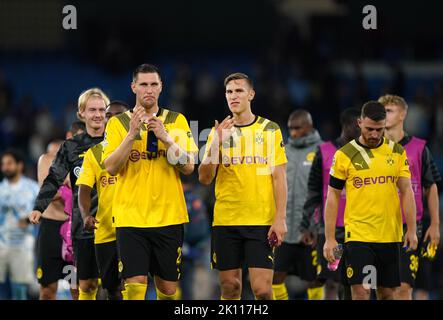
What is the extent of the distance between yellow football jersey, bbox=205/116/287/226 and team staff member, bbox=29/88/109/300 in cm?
140

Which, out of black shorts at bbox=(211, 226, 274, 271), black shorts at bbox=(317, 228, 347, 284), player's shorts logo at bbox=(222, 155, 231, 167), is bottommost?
black shorts at bbox=(317, 228, 347, 284)

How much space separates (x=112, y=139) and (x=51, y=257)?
2.62 metres

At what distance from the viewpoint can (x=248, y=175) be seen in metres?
9.57

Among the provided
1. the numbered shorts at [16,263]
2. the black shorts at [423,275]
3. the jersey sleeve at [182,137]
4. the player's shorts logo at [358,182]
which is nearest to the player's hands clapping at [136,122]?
the jersey sleeve at [182,137]

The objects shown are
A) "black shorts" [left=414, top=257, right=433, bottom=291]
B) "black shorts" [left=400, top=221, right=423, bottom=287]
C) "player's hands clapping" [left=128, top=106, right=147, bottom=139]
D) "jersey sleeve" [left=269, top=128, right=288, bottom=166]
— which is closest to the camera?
"player's hands clapping" [left=128, top=106, right=147, bottom=139]

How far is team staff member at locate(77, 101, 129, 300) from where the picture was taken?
9.84 metres

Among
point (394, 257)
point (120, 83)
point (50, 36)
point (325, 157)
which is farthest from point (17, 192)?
point (50, 36)

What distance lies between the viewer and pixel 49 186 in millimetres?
→ 10305

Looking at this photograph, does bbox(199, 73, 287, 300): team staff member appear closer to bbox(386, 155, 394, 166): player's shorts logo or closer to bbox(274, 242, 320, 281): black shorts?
bbox(386, 155, 394, 166): player's shorts logo

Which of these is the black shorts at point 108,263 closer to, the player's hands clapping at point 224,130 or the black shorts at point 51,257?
the black shorts at point 51,257

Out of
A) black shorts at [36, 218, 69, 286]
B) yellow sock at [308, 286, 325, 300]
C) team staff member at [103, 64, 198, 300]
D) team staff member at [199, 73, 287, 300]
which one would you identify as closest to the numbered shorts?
black shorts at [36, 218, 69, 286]

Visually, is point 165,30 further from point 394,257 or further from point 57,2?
point 394,257

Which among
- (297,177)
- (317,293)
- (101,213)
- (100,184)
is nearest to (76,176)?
(100,184)

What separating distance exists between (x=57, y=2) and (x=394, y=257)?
1546 centimetres
